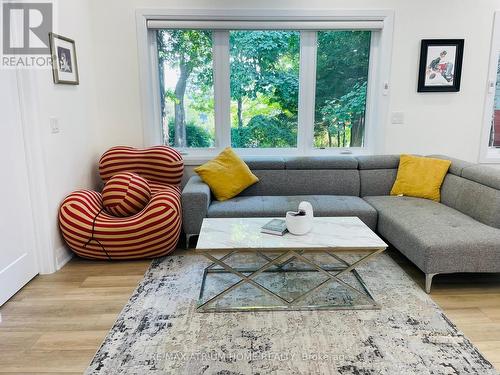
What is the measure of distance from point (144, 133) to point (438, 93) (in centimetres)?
308

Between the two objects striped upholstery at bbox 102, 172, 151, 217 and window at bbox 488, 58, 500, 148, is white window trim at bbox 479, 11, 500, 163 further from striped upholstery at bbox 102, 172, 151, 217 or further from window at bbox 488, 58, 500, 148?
striped upholstery at bbox 102, 172, 151, 217

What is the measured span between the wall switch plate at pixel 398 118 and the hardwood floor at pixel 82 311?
159 centimetres

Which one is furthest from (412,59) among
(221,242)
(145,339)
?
(145,339)

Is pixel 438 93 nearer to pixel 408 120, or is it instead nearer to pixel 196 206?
pixel 408 120

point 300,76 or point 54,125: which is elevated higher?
point 300,76

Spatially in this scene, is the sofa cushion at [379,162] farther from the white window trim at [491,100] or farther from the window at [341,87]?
the white window trim at [491,100]

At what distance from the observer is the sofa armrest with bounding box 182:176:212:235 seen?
10.5ft

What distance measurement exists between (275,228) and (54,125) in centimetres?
191

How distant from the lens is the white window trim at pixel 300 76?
3639mm

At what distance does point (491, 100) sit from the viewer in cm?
391

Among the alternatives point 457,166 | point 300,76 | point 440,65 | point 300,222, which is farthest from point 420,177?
point 300,222

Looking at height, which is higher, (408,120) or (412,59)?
(412,59)

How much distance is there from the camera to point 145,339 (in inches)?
80.3

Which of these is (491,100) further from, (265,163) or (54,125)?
(54,125)
